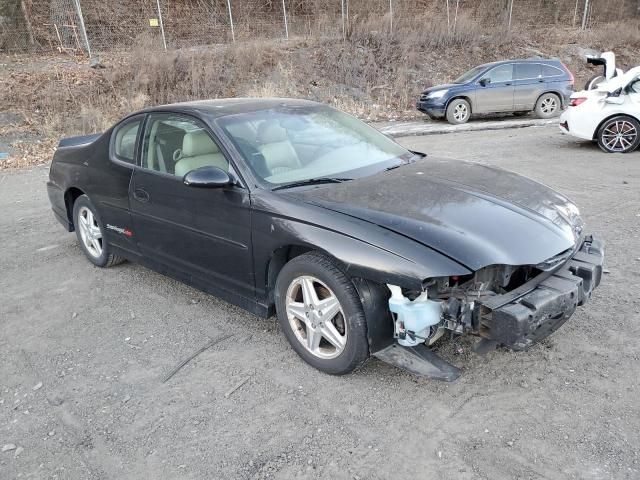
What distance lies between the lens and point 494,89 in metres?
14.5

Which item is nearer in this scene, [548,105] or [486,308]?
[486,308]

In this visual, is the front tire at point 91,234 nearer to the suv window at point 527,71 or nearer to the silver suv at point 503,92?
the silver suv at point 503,92

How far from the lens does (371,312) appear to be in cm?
289

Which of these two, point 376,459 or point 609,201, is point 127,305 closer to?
point 376,459

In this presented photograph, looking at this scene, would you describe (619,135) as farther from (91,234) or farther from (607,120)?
(91,234)

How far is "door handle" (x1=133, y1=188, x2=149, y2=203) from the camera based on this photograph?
4160 millimetres

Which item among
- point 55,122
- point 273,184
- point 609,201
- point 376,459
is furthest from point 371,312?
point 55,122

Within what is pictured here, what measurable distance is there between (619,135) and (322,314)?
844 cm

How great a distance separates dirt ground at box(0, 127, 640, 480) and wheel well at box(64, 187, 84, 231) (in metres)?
1.13

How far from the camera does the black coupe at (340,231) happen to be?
277cm

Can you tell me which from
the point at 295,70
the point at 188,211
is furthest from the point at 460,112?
the point at 188,211

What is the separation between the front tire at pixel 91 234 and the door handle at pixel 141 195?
83cm

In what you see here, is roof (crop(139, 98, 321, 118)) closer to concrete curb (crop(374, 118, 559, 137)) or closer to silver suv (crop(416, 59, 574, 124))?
concrete curb (crop(374, 118, 559, 137))

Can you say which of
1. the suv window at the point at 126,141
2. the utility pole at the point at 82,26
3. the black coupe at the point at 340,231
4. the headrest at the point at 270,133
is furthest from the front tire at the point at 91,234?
the utility pole at the point at 82,26
